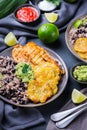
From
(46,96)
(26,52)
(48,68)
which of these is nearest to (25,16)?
(26,52)

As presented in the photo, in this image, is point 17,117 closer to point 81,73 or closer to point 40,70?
point 40,70

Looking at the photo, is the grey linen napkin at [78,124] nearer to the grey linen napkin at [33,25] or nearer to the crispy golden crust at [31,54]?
the crispy golden crust at [31,54]

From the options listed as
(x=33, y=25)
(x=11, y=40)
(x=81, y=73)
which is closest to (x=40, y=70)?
(x=81, y=73)

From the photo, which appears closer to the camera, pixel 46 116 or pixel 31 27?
pixel 46 116

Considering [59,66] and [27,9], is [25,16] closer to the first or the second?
[27,9]

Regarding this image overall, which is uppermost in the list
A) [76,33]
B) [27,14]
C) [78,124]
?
[27,14]

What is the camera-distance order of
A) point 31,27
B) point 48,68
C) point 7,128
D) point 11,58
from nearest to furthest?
point 7,128
point 48,68
point 11,58
point 31,27

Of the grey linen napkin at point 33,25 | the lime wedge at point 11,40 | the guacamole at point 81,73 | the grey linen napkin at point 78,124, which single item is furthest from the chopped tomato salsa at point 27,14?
the grey linen napkin at point 78,124
